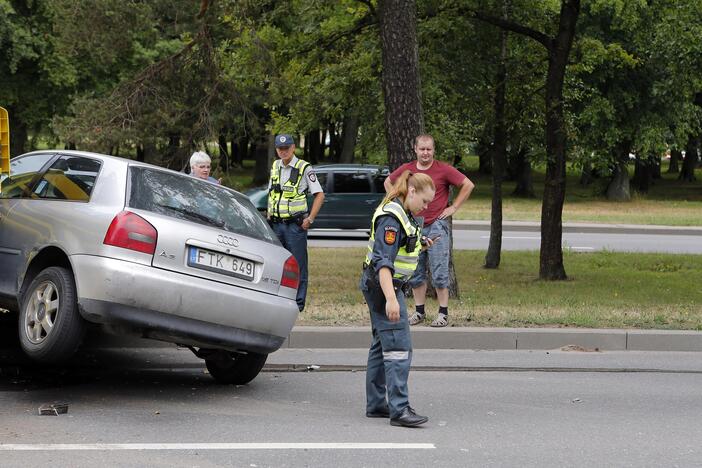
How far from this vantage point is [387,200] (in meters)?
6.38

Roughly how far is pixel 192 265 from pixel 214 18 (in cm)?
1253

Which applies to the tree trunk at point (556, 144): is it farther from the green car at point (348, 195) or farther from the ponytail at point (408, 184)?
the green car at point (348, 195)

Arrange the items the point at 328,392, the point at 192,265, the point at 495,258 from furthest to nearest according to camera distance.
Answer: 1. the point at 495,258
2. the point at 328,392
3. the point at 192,265

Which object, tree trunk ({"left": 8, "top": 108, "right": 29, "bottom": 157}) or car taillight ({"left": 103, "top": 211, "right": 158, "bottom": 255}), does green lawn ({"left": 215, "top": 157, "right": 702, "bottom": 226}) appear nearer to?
tree trunk ({"left": 8, "top": 108, "right": 29, "bottom": 157})

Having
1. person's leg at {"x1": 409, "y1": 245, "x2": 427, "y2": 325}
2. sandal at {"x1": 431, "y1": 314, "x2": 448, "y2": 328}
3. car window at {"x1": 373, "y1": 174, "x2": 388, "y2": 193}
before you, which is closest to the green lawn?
car window at {"x1": 373, "y1": 174, "x2": 388, "y2": 193}

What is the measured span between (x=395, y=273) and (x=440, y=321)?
3.35 m

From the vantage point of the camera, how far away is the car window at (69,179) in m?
7.18

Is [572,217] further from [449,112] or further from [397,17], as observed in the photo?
[397,17]

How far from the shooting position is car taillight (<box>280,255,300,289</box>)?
23.8ft

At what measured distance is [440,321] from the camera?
31.6 ft

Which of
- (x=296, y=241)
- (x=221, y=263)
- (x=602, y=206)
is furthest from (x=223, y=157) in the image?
(x=602, y=206)

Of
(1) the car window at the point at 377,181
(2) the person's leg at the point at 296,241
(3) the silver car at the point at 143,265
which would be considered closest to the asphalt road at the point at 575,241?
(1) the car window at the point at 377,181

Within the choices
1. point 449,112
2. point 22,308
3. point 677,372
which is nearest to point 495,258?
point 449,112

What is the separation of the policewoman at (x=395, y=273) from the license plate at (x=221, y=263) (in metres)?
0.93
